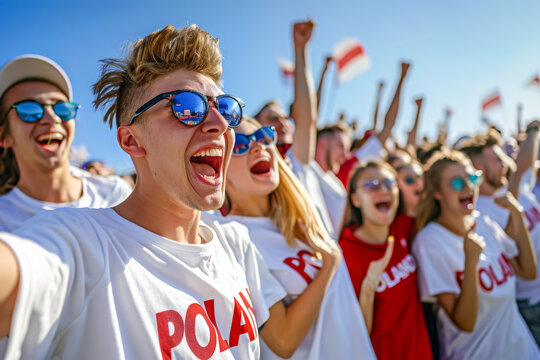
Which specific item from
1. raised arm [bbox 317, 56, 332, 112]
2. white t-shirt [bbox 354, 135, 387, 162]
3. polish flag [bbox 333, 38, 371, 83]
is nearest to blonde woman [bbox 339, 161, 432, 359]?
white t-shirt [bbox 354, 135, 387, 162]

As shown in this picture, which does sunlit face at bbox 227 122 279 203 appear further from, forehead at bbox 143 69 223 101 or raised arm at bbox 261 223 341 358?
forehead at bbox 143 69 223 101

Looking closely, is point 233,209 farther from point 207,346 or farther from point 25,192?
point 25,192

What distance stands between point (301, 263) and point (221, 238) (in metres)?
0.66

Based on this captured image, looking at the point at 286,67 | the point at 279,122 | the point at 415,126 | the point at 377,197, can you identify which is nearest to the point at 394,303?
the point at 377,197

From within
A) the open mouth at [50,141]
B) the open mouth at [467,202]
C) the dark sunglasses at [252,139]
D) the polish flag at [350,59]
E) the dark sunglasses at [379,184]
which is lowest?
the open mouth at [467,202]

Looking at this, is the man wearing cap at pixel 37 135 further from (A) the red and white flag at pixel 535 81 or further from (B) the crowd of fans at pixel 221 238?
(A) the red and white flag at pixel 535 81

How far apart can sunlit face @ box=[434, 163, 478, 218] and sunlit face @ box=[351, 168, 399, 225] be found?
55cm

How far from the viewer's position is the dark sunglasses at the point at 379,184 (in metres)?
2.78

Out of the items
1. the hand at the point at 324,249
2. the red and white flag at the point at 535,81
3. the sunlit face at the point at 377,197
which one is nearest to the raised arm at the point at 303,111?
the sunlit face at the point at 377,197

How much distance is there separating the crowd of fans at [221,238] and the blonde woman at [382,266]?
1 centimetres

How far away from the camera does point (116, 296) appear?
97cm

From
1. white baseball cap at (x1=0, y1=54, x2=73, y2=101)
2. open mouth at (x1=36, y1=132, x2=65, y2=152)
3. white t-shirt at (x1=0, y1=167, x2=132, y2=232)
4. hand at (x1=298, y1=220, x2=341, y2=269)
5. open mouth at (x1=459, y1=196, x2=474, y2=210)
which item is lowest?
hand at (x1=298, y1=220, x2=341, y2=269)

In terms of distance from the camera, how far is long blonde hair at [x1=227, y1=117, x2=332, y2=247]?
2.12 metres

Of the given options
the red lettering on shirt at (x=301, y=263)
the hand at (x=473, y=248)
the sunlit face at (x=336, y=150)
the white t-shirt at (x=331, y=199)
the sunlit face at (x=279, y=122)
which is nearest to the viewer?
the red lettering on shirt at (x=301, y=263)
